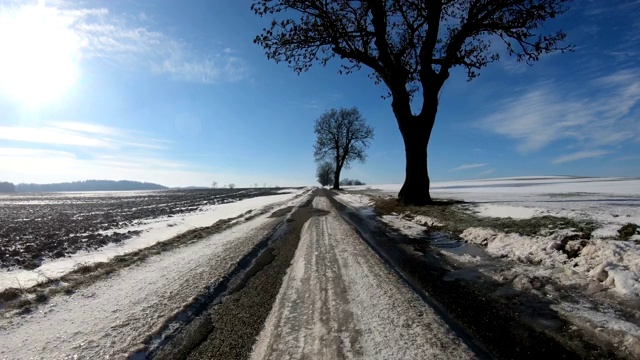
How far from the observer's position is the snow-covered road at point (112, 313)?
301 centimetres

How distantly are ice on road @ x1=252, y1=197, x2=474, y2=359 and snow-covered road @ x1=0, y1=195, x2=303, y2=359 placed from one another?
3.98 feet

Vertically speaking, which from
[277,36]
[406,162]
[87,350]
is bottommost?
[87,350]

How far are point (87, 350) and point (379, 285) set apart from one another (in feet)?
10.3

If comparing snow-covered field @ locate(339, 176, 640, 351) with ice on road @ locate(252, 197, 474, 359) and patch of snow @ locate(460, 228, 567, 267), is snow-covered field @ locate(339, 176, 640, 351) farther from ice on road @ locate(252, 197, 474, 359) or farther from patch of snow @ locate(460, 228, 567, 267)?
ice on road @ locate(252, 197, 474, 359)

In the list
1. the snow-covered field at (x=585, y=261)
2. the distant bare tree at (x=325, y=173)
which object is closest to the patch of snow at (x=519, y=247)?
the snow-covered field at (x=585, y=261)

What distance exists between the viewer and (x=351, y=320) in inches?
131

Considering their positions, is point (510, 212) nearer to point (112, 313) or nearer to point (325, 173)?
point (112, 313)

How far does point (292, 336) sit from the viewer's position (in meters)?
3.03

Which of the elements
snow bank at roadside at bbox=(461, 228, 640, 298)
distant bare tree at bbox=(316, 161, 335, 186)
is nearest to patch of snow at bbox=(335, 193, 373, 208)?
snow bank at roadside at bbox=(461, 228, 640, 298)

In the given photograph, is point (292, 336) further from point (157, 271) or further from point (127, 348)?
point (157, 271)

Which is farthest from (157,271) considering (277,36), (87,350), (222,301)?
(277,36)

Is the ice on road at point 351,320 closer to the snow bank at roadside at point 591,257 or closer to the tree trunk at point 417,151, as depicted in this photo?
the snow bank at roadside at point 591,257

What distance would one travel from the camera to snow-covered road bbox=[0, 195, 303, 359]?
3006 millimetres

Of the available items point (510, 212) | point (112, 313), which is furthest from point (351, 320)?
point (510, 212)
